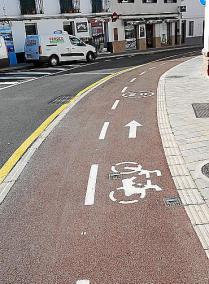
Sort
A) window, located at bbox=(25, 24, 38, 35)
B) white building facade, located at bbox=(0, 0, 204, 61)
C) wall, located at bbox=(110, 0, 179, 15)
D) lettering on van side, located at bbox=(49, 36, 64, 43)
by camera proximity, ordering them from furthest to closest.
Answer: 1. wall, located at bbox=(110, 0, 179, 15)
2. window, located at bbox=(25, 24, 38, 35)
3. white building facade, located at bbox=(0, 0, 204, 61)
4. lettering on van side, located at bbox=(49, 36, 64, 43)

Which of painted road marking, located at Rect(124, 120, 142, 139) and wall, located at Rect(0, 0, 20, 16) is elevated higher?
wall, located at Rect(0, 0, 20, 16)

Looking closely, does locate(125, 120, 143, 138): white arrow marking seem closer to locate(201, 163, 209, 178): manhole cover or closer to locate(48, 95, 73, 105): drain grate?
locate(201, 163, 209, 178): manhole cover

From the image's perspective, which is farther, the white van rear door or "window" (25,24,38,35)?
"window" (25,24,38,35)

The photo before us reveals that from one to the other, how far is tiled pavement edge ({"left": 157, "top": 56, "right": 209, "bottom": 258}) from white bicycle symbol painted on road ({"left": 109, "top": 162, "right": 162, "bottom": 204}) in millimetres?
443

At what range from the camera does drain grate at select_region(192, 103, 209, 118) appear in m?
10.1

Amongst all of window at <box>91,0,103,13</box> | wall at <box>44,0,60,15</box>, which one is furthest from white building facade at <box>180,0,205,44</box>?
wall at <box>44,0,60,15</box>

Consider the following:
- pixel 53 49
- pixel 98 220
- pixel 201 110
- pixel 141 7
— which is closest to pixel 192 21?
pixel 141 7

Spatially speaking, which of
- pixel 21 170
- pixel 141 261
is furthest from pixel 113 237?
pixel 21 170

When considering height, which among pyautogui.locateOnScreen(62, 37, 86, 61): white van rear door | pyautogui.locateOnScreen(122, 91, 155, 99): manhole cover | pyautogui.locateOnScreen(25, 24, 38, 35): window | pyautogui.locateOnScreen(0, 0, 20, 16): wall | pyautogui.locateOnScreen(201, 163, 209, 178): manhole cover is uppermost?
pyautogui.locateOnScreen(0, 0, 20, 16): wall

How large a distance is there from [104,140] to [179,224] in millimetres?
3959

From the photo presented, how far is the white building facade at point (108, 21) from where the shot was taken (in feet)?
102

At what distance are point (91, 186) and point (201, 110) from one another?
225 inches

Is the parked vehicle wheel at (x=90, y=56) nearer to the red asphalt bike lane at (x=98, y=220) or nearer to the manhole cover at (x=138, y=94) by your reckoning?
the manhole cover at (x=138, y=94)

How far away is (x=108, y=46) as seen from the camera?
3806 cm
